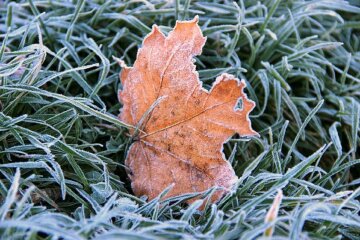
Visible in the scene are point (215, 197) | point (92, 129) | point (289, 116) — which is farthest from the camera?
point (289, 116)

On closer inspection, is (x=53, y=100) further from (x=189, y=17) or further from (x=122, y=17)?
(x=189, y=17)

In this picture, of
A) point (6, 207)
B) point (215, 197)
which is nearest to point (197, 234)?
point (215, 197)

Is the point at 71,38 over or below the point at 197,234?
over

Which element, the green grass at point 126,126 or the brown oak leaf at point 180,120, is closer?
the green grass at point 126,126
